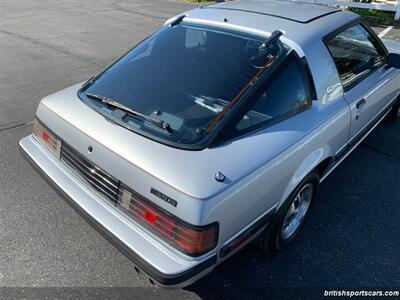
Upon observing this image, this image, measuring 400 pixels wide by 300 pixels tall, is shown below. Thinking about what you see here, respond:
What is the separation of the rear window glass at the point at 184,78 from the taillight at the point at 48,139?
1.24ft

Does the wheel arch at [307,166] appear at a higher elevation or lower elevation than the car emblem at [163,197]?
lower

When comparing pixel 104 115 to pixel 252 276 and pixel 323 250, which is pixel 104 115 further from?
pixel 323 250

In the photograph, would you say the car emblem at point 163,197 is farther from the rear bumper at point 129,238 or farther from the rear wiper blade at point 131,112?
the rear wiper blade at point 131,112

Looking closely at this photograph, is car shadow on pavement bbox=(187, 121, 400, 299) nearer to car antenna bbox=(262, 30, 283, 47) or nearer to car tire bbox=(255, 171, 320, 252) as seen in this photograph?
car tire bbox=(255, 171, 320, 252)

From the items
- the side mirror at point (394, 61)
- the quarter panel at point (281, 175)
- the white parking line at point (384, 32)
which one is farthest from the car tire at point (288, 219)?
the white parking line at point (384, 32)

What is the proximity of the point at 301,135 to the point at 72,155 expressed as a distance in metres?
1.57

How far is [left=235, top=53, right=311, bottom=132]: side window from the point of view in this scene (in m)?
2.40

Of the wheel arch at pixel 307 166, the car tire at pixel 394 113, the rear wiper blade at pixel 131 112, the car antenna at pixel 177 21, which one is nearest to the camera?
the rear wiper blade at pixel 131 112

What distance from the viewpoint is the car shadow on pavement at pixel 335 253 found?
2678 mm

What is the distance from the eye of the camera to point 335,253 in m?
2.95

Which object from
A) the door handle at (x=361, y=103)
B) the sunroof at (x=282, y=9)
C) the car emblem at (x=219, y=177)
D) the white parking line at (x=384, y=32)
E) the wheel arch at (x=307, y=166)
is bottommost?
the white parking line at (x=384, y=32)

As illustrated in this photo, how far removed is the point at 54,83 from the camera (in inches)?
236

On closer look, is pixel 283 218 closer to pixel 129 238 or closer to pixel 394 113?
pixel 129 238

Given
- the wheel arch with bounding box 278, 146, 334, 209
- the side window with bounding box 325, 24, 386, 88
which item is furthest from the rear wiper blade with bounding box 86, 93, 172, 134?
the side window with bounding box 325, 24, 386, 88
